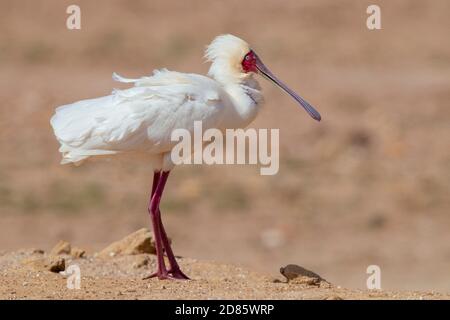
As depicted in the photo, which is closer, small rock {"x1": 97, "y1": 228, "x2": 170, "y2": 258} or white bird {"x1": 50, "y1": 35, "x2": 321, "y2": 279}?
white bird {"x1": 50, "y1": 35, "x2": 321, "y2": 279}

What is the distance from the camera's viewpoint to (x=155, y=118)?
32.7 ft

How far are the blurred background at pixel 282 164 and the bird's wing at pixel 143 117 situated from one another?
3.21ft

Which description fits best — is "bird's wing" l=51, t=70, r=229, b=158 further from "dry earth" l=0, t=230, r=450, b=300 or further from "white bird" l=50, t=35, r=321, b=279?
"dry earth" l=0, t=230, r=450, b=300

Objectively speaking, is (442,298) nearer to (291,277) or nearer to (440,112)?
(291,277)

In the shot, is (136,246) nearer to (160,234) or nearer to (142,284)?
(160,234)

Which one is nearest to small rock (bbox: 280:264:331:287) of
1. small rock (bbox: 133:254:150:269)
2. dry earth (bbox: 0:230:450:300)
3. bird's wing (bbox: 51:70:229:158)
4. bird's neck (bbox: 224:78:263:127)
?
dry earth (bbox: 0:230:450:300)

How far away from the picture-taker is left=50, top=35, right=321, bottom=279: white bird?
9945 mm

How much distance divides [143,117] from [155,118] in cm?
10

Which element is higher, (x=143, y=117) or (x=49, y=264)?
(x=143, y=117)

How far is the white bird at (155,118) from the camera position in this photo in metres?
9.95

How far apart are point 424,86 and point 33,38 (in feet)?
37.1

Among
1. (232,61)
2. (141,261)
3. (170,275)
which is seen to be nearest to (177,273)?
(170,275)
